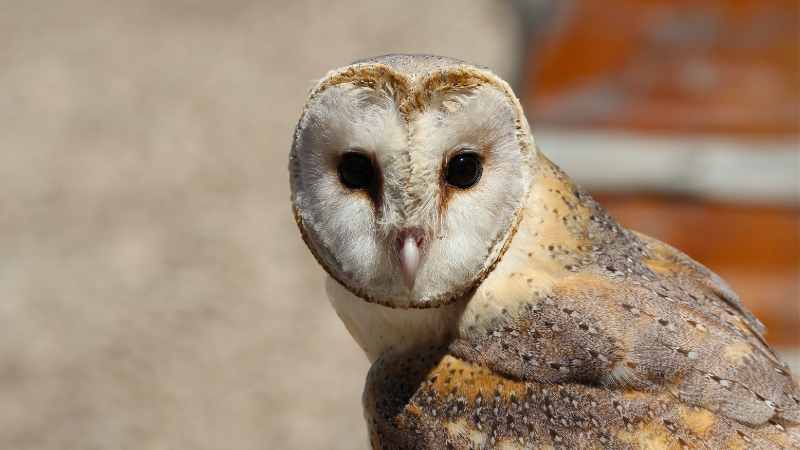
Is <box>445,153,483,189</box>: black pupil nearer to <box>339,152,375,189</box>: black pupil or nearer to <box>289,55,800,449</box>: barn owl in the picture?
<box>289,55,800,449</box>: barn owl

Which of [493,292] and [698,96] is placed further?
[698,96]

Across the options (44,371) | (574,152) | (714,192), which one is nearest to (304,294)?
(44,371)

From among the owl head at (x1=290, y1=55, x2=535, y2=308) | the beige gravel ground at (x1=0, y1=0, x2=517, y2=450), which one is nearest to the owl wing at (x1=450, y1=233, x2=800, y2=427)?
the owl head at (x1=290, y1=55, x2=535, y2=308)

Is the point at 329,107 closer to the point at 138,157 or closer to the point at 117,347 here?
the point at 117,347

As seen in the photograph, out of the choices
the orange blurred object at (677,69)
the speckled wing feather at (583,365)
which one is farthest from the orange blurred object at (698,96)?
the speckled wing feather at (583,365)

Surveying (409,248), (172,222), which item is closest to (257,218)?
Result: (172,222)

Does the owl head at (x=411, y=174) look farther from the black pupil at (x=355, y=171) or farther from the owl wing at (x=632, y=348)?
the owl wing at (x=632, y=348)

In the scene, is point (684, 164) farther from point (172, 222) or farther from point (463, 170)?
point (172, 222)
